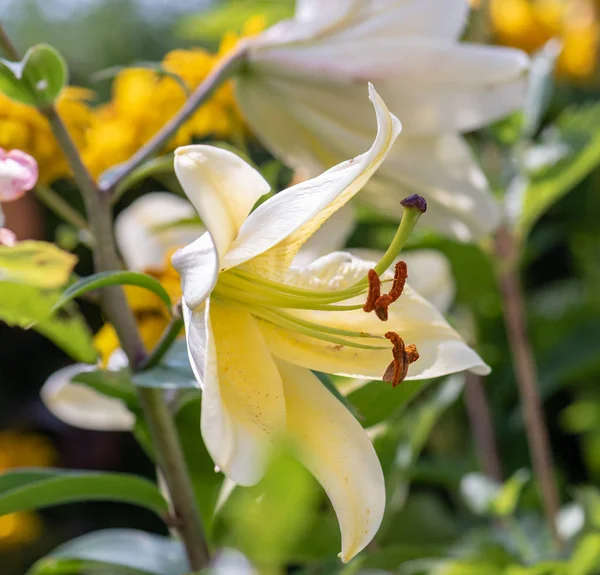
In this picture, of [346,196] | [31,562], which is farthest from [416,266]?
[31,562]

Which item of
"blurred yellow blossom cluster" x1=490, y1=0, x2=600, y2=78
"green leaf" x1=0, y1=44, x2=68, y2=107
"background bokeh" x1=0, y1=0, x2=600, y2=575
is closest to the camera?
"green leaf" x1=0, y1=44, x2=68, y2=107

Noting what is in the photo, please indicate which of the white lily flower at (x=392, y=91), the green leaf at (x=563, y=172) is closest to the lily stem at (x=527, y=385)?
the green leaf at (x=563, y=172)

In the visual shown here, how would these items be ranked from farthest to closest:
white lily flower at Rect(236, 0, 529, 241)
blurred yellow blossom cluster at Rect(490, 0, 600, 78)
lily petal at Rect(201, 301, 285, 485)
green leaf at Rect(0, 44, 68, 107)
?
blurred yellow blossom cluster at Rect(490, 0, 600, 78) < white lily flower at Rect(236, 0, 529, 241) < green leaf at Rect(0, 44, 68, 107) < lily petal at Rect(201, 301, 285, 485)

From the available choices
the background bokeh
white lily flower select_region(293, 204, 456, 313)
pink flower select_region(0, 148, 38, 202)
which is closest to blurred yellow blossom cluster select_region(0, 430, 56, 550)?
the background bokeh

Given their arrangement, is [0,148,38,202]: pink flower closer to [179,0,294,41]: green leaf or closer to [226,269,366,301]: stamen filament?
[226,269,366,301]: stamen filament

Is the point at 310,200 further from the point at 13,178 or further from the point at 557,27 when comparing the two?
the point at 557,27

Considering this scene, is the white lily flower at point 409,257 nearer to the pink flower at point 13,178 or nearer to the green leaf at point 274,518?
the pink flower at point 13,178

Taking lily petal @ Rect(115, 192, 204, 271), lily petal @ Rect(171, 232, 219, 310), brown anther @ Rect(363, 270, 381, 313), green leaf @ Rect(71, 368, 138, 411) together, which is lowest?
lily petal @ Rect(115, 192, 204, 271)
